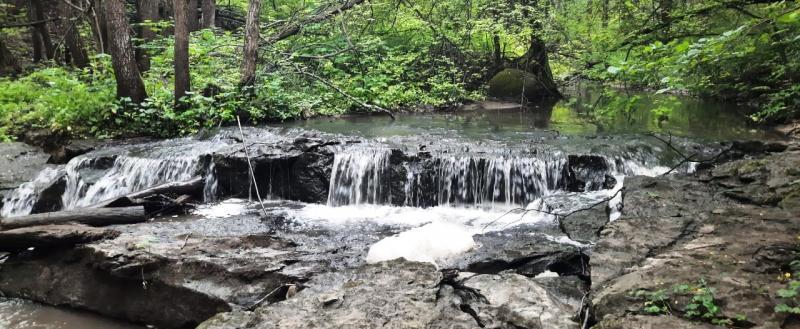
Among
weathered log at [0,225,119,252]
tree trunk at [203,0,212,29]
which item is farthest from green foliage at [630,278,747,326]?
tree trunk at [203,0,212,29]

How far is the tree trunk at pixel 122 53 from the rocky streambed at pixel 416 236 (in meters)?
1.50

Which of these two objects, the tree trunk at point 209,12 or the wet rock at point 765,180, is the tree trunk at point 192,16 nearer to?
the tree trunk at point 209,12

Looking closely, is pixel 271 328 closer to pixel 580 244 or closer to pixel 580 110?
pixel 580 244

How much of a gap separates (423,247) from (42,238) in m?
4.25

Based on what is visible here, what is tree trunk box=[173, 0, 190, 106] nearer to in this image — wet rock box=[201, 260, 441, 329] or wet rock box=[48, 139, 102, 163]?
wet rock box=[48, 139, 102, 163]

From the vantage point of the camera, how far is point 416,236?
562cm

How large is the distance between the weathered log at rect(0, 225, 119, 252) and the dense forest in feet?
19.3

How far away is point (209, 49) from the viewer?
14.3m

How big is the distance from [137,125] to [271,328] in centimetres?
929

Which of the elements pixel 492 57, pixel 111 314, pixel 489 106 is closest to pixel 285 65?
pixel 489 106

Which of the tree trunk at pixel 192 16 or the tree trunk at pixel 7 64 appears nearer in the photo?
the tree trunk at pixel 7 64

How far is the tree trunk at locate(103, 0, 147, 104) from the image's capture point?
34.9 ft

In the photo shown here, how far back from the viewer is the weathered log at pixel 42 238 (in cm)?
546

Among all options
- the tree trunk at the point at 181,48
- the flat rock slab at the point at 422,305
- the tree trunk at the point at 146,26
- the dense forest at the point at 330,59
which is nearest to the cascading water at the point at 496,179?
the dense forest at the point at 330,59
